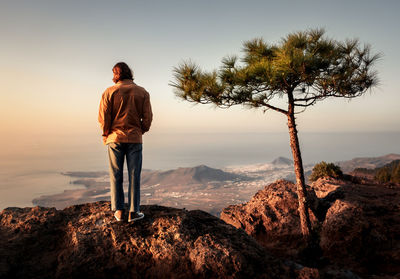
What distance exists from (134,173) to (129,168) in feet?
0.40

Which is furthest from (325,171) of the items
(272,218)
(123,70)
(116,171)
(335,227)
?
(123,70)

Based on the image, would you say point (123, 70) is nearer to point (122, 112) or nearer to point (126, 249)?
point (122, 112)

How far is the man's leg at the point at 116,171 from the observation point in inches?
152

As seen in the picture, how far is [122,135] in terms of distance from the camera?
379 centimetres

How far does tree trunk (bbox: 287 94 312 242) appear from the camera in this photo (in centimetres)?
629

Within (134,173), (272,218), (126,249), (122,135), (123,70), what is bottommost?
(272,218)

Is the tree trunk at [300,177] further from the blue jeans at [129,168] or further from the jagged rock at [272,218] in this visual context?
the blue jeans at [129,168]

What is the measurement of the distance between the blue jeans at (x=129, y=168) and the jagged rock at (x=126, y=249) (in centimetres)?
36

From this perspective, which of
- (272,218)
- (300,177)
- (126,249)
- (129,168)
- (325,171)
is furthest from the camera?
(325,171)

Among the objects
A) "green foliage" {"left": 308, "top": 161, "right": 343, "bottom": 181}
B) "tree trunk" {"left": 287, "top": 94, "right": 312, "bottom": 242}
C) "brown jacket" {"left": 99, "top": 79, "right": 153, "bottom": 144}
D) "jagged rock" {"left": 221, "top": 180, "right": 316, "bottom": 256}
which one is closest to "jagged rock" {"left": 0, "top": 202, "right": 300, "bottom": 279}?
"brown jacket" {"left": 99, "top": 79, "right": 153, "bottom": 144}

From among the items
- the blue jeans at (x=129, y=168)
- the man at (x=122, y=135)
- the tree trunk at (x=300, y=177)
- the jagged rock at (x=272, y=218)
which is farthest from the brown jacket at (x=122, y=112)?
the jagged rock at (x=272, y=218)

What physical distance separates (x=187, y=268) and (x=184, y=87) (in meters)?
4.30

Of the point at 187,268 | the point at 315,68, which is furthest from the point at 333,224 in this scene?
the point at 187,268

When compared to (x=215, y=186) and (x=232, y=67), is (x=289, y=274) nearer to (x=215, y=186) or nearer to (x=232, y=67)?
(x=232, y=67)
